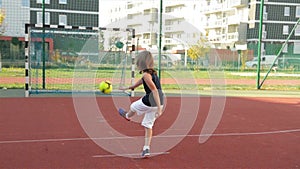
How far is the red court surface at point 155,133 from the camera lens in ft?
15.6

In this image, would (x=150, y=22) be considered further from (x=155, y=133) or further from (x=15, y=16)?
(x=15, y=16)

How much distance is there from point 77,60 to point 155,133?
30.8 ft

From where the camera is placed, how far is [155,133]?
6.64 meters

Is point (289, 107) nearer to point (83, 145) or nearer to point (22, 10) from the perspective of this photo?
point (83, 145)

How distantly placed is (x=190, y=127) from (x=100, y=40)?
8.97 m

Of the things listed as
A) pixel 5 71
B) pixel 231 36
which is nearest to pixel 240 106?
pixel 5 71

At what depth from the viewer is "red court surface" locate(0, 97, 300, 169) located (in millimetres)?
4750

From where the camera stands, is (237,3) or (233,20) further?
(237,3)

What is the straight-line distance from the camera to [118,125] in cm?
726

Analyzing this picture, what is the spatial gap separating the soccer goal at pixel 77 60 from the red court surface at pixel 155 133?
2.52 meters

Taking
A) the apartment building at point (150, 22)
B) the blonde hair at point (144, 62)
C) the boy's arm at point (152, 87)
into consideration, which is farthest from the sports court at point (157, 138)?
the apartment building at point (150, 22)

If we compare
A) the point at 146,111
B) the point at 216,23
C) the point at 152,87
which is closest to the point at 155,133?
the point at 146,111

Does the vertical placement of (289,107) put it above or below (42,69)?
below

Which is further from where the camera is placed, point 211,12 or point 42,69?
point 211,12
